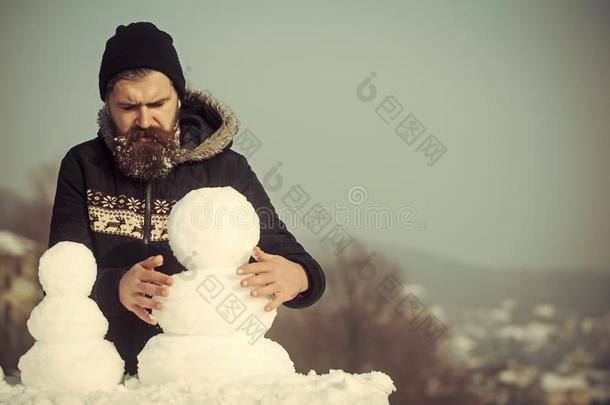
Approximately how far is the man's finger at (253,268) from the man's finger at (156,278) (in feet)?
0.57

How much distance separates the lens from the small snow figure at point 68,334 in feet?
5.40

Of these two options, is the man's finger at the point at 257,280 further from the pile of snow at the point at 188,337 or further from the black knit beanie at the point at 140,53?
the black knit beanie at the point at 140,53

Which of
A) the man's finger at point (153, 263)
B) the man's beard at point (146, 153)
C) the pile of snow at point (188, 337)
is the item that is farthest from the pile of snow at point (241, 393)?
the man's beard at point (146, 153)

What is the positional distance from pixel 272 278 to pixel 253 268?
74mm

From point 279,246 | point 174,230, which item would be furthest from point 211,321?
point 279,246

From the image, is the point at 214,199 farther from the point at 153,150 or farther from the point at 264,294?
the point at 153,150

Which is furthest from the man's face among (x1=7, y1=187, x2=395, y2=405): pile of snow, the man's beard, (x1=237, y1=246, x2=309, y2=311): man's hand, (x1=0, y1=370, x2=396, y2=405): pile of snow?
(x1=0, y1=370, x2=396, y2=405): pile of snow

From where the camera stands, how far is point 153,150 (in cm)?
213

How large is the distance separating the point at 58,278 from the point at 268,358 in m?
0.57

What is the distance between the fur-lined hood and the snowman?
1.93 feet

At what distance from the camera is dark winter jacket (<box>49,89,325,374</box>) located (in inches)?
87.5

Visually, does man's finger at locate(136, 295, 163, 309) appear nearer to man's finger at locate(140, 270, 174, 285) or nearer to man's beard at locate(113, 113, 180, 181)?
man's finger at locate(140, 270, 174, 285)

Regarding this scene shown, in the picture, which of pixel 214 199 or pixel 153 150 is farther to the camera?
pixel 153 150

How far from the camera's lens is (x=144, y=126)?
2.13m
